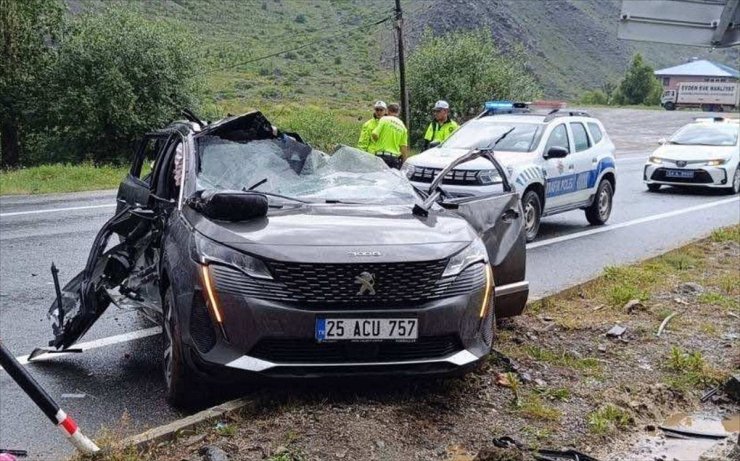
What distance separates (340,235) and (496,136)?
8.11 m

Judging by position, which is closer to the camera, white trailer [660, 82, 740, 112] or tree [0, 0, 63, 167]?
tree [0, 0, 63, 167]

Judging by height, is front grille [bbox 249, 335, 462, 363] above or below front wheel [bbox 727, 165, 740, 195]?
above

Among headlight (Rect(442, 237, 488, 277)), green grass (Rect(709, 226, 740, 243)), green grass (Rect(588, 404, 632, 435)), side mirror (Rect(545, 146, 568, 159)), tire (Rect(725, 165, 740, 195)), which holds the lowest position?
tire (Rect(725, 165, 740, 195))

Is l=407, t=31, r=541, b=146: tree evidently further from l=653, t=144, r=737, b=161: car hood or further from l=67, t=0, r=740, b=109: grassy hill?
l=653, t=144, r=737, b=161: car hood

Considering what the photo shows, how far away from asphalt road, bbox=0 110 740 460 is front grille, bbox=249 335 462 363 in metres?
0.87

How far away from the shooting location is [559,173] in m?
12.1

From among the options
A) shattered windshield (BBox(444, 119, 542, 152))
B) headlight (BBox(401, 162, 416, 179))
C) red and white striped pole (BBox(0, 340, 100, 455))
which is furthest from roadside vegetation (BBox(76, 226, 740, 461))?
shattered windshield (BBox(444, 119, 542, 152))

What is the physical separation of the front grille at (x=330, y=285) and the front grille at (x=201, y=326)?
16cm

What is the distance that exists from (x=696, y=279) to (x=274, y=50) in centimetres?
5609

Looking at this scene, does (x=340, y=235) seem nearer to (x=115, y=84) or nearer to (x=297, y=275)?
(x=297, y=275)

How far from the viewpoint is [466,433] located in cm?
445

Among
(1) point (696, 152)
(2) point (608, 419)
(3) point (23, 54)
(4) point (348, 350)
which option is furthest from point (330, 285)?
(3) point (23, 54)

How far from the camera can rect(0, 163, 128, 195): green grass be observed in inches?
722

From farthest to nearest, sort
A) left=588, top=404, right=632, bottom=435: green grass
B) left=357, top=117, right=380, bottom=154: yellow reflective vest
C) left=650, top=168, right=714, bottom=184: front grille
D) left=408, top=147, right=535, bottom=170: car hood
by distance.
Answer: left=650, top=168, right=714, bottom=184: front grille < left=357, top=117, right=380, bottom=154: yellow reflective vest < left=408, top=147, right=535, bottom=170: car hood < left=588, top=404, right=632, bottom=435: green grass
